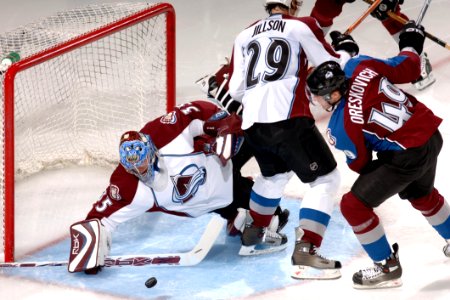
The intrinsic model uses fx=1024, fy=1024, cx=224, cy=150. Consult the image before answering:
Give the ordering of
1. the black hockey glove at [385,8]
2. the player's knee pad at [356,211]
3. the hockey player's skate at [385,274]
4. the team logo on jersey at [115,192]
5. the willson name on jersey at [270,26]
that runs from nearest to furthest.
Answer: the player's knee pad at [356,211] < the hockey player's skate at [385,274] < the willson name on jersey at [270,26] < the team logo on jersey at [115,192] < the black hockey glove at [385,8]

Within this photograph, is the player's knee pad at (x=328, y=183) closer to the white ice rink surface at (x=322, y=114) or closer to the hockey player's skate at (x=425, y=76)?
the white ice rink surface at (x=322, y=114)

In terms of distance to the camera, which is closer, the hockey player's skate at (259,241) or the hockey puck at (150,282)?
the hockey puck at (150,282)

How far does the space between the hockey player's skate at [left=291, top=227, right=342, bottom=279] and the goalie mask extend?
572 mm

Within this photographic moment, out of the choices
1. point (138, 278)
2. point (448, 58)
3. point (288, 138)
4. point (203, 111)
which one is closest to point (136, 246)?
point (138, 278)

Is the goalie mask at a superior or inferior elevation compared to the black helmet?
inferior

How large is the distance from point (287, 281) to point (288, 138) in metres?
0.49

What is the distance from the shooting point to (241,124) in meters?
3.65

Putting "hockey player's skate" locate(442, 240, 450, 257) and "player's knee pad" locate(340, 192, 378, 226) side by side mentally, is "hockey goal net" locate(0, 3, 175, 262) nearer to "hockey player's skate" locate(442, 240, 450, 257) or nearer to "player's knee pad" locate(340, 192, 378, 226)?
"player's knee pad" locate(340, 192, 378, 226)

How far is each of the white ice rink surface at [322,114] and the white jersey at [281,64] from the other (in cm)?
60

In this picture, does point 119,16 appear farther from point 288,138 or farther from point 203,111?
point 288,138

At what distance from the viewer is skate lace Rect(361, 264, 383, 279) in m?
3.38

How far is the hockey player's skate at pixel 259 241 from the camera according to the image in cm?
373

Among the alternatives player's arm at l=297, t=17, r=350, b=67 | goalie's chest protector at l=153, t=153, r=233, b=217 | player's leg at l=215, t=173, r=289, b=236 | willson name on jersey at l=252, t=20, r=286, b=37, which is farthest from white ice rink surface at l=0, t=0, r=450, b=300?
willson name on jersey at l=252, t=20, r=286, b=37

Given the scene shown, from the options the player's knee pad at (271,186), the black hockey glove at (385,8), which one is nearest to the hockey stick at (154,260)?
the player's knee pad at (271,186)
